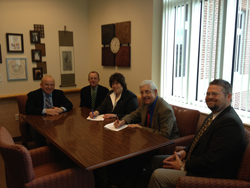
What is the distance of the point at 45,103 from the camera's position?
132 inches

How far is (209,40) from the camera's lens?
9.48 feet

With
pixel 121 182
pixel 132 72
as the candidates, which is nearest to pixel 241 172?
pixel 121 182

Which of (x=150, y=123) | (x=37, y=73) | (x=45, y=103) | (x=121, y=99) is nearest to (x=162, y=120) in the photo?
(x=150, y=123)

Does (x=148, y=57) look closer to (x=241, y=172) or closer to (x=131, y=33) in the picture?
(x=131, y=33)

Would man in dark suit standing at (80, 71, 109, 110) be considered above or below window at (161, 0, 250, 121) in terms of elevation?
below

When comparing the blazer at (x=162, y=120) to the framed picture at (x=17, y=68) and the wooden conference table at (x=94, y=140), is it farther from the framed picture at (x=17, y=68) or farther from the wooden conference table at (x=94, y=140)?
the framed picture at (x=17, y=68)

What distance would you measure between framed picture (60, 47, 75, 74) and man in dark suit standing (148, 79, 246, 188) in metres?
3.32

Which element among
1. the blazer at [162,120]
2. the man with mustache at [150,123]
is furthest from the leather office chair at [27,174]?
the blazer at [162,120]

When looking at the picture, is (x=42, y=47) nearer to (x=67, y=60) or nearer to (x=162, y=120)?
(x=67, y=60)

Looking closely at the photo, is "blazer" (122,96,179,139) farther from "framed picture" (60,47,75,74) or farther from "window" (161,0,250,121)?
"framed picture" (60,47,75,74)

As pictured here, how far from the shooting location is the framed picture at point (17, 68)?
408 cm

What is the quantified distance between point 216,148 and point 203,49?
65.2 inches

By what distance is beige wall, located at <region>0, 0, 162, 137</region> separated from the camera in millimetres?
3562

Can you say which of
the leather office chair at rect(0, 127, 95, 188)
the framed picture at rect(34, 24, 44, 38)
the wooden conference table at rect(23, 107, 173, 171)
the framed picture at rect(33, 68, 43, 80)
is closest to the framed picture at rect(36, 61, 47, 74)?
the framed picture at rect(33, 68, 43, 80)
